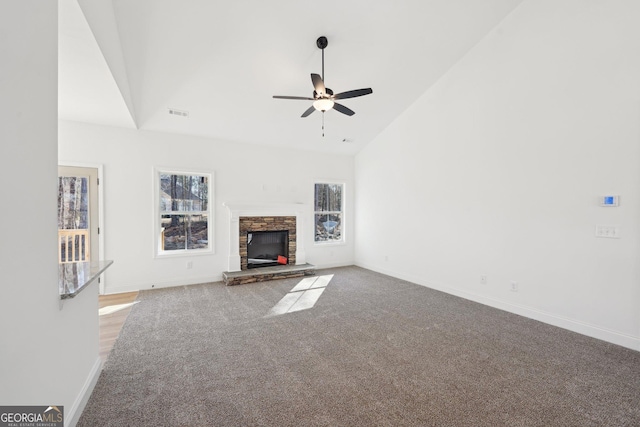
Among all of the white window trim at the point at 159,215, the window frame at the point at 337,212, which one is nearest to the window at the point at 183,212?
the white window trim at the point at 159,215

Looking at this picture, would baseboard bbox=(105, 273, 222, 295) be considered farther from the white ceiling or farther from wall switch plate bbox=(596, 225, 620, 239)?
wall switch plate bbox=(596, 225, 620, 239)

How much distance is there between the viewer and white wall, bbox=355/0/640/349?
2.96m

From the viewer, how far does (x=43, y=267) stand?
58.0 inches

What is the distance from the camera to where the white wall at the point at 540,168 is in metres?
2.96

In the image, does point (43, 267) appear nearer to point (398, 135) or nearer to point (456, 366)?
point (456, 366)

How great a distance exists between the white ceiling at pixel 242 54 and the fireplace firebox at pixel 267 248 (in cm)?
225

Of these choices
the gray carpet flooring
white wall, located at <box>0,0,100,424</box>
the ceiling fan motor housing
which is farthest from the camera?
the ceiling fan motor housing

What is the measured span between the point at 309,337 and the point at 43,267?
232cm

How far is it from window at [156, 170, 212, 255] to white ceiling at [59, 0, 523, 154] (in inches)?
35.0

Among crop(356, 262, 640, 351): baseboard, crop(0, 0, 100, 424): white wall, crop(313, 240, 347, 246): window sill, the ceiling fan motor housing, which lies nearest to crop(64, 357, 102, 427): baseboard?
crop(0, 0, 100, 424): white wall

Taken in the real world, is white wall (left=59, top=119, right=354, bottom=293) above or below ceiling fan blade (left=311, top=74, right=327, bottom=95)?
below

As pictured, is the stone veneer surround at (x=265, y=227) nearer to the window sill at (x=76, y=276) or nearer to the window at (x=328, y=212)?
the window at (x=328, y=212)

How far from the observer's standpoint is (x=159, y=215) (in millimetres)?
5125

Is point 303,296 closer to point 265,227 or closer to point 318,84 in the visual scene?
point 265,227
